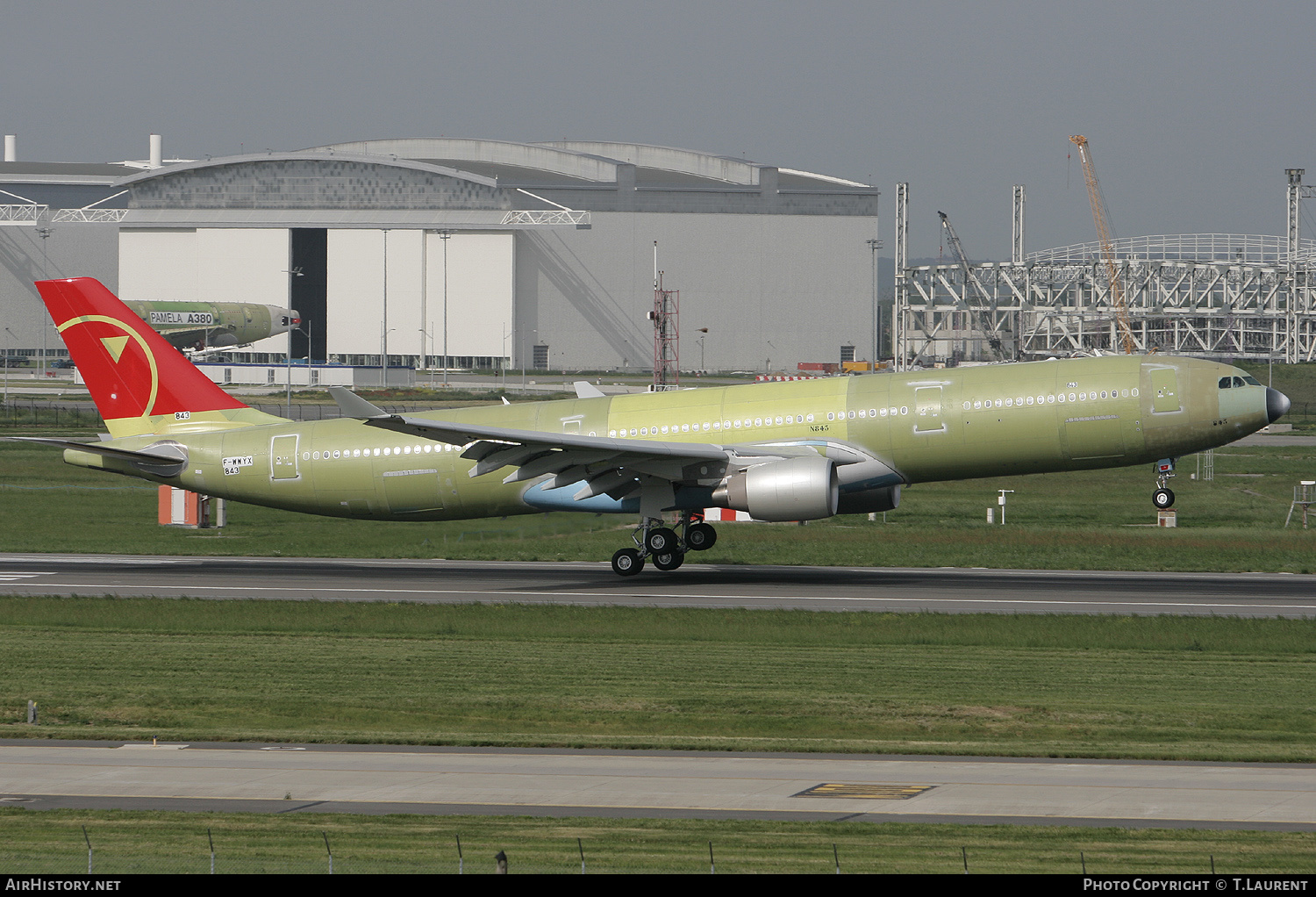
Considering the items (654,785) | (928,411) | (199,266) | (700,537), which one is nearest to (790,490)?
(928,411)

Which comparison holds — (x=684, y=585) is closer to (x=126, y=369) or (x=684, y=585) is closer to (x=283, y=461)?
(x=283, y=461)

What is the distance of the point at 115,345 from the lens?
129 ft

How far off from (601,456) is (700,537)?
14.7 ft

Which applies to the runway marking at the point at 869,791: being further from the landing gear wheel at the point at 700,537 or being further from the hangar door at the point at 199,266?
the hangar door at the point at 199,266

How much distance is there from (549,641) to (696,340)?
449 ft

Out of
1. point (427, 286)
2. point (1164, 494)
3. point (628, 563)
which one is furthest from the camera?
point (427, 286)

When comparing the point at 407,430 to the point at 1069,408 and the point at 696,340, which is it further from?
the point at 696,340

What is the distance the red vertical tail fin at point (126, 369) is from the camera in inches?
1537

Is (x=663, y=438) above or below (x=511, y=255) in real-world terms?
below

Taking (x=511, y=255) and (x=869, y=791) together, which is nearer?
(x=869, y=791)

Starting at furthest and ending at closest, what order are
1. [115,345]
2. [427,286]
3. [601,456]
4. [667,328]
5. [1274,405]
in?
[667,328], [427,286], [115,345], [601,456], [1274,405]

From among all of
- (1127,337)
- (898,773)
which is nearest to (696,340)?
(1127,337)

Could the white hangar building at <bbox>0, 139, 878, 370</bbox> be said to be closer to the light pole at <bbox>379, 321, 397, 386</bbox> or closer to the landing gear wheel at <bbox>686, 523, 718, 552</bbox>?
the light pole at <bbox>379, 321, 397, 386</bbox>

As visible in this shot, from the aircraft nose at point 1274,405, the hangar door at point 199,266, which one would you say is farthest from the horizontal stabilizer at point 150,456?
the hangar door at point 199,266
